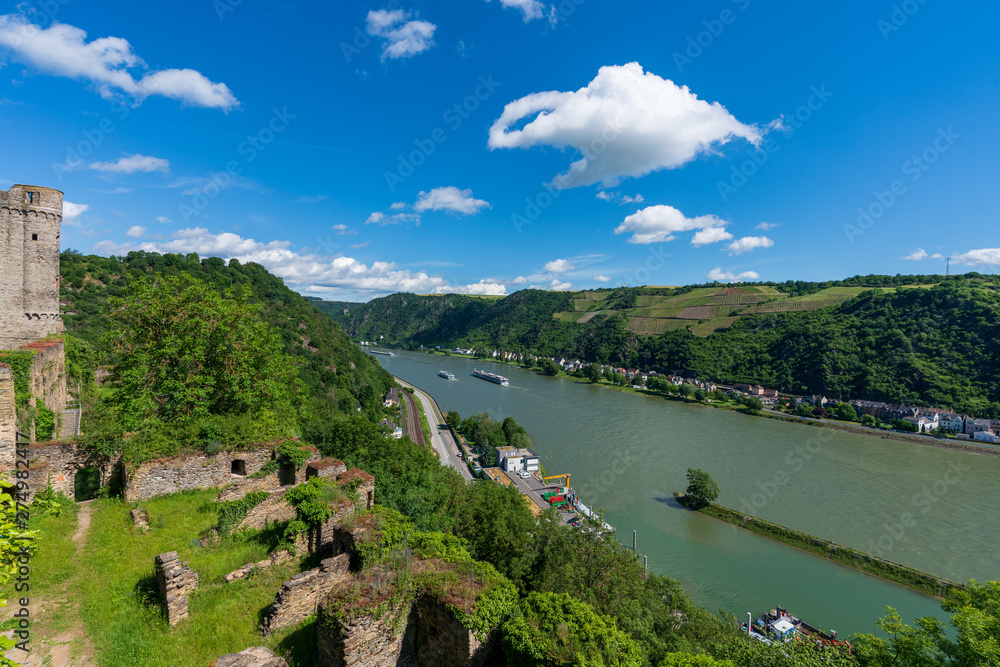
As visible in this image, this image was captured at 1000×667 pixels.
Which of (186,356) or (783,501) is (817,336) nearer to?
(783,501)

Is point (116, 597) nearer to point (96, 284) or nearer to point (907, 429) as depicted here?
point (96, 284)

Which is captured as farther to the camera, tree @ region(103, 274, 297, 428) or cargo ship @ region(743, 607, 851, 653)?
cargo ship @ region(743, 607, 851, 653)

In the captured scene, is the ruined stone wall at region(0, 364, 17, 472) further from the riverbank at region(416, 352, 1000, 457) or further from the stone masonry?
the riverbank at region(416, 352, 1000, 457)

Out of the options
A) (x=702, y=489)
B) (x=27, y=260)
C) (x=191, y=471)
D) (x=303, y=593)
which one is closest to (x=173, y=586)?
(x=303, y=593)

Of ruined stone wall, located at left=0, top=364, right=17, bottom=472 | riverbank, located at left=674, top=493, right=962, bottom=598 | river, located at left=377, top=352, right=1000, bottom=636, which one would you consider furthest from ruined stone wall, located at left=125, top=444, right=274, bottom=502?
riverbank, located at left=674, top=493, right=962, bottom=598

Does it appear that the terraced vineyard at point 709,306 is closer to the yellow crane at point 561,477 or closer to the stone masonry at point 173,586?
the yellow crane at point 561,477
